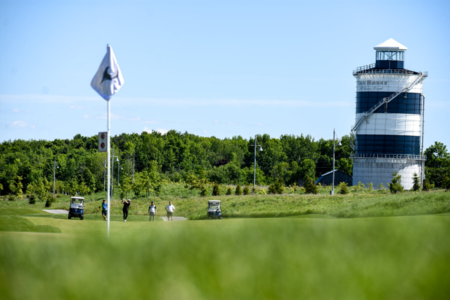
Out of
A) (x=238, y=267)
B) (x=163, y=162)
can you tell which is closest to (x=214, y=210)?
(x=238, y=267)

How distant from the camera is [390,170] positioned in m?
67.8

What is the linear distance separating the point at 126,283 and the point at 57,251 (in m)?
1.11

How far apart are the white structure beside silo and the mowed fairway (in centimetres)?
6547

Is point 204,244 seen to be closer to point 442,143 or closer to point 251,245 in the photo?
point 251,245

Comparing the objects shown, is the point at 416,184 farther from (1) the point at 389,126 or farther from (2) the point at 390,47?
(2) the point at 390,47

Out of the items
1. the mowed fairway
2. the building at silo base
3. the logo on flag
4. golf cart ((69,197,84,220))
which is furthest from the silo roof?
the mowed fairway

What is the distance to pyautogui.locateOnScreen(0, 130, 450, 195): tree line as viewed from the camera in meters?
76.1

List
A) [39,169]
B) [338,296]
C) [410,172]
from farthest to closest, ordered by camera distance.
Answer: [39,169] < [410,172] < [338,296]

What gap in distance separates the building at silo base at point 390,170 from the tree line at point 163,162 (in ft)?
13.0

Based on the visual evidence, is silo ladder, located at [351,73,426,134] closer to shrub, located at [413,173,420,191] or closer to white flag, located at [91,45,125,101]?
shrub, located at [413,173,420,191]

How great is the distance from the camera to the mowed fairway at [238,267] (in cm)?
376

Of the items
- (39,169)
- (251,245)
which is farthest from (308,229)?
(39,169)

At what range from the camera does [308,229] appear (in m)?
5.52

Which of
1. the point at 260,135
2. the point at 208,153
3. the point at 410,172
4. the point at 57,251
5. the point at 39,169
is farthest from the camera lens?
the point at 260,135
